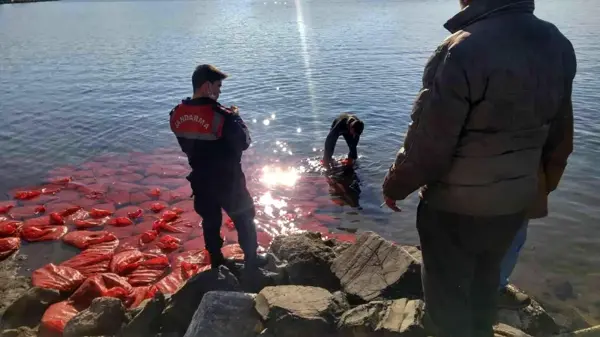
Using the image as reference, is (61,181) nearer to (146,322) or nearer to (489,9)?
(146,322)

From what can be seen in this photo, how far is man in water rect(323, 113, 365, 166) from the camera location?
1091cm

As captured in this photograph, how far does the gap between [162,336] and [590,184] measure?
9.35 m

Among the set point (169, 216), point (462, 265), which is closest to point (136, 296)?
point (169, 216)

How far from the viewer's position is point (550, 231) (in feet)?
28.0

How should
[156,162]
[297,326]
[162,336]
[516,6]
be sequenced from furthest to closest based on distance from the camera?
[156,162], [162,336], [297,326], [516,6]

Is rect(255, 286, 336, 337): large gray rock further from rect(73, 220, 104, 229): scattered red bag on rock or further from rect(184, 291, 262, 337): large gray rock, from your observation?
rect(73, 220, 104, 229): scattered red bag on rock

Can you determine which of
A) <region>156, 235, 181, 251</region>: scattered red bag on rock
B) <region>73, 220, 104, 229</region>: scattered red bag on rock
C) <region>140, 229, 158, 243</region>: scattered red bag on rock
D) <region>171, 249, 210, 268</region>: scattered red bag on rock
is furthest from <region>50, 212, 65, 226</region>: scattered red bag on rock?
<region>171, 249, 210, 268</region>: scattered red bag on rock

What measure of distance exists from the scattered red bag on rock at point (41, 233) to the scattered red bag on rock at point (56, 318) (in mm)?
2802

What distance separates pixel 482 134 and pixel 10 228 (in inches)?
351

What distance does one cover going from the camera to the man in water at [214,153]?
5266 millimetres

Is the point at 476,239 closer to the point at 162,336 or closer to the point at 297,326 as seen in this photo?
the point at 297,326

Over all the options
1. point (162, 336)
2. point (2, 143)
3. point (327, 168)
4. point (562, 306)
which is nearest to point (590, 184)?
point (562, 306)

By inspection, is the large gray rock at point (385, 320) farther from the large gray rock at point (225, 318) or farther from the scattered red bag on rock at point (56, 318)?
the scattered red bag on rock at point (56, 318)

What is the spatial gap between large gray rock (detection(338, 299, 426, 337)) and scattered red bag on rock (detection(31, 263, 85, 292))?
4.36 meters
